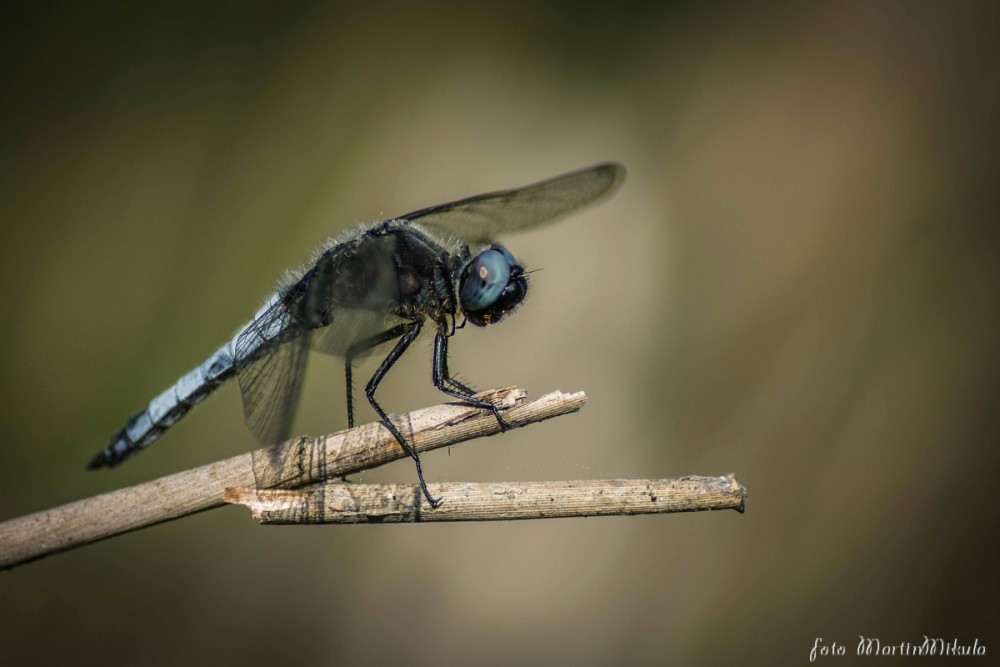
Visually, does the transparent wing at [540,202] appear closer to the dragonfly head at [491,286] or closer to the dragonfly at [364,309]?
the dragonfly at [364,309]

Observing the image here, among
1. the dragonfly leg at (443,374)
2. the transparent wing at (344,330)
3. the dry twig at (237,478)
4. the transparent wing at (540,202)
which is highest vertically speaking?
the transparent wing at (540,202)

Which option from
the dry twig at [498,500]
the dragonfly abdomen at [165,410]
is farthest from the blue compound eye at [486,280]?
the dragonfly abdomen at [165,410]

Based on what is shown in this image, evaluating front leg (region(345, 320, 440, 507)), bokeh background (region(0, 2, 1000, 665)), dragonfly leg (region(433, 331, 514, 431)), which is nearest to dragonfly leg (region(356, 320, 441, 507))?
front leg (region(345, 320, 440, 507))

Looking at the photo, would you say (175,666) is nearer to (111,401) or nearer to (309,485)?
(111,401)

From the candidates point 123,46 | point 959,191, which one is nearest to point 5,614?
point 123,46

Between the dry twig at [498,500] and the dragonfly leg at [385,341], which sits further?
the dragonfly leg at [385,341]

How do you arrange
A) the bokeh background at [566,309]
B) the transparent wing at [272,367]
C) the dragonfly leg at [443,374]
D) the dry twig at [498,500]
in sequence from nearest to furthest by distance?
the dry twig at [498,500] → the transparent wing at [272,367] → the dragonfly leg at [443,374] → the bokeh background at [566,309]
